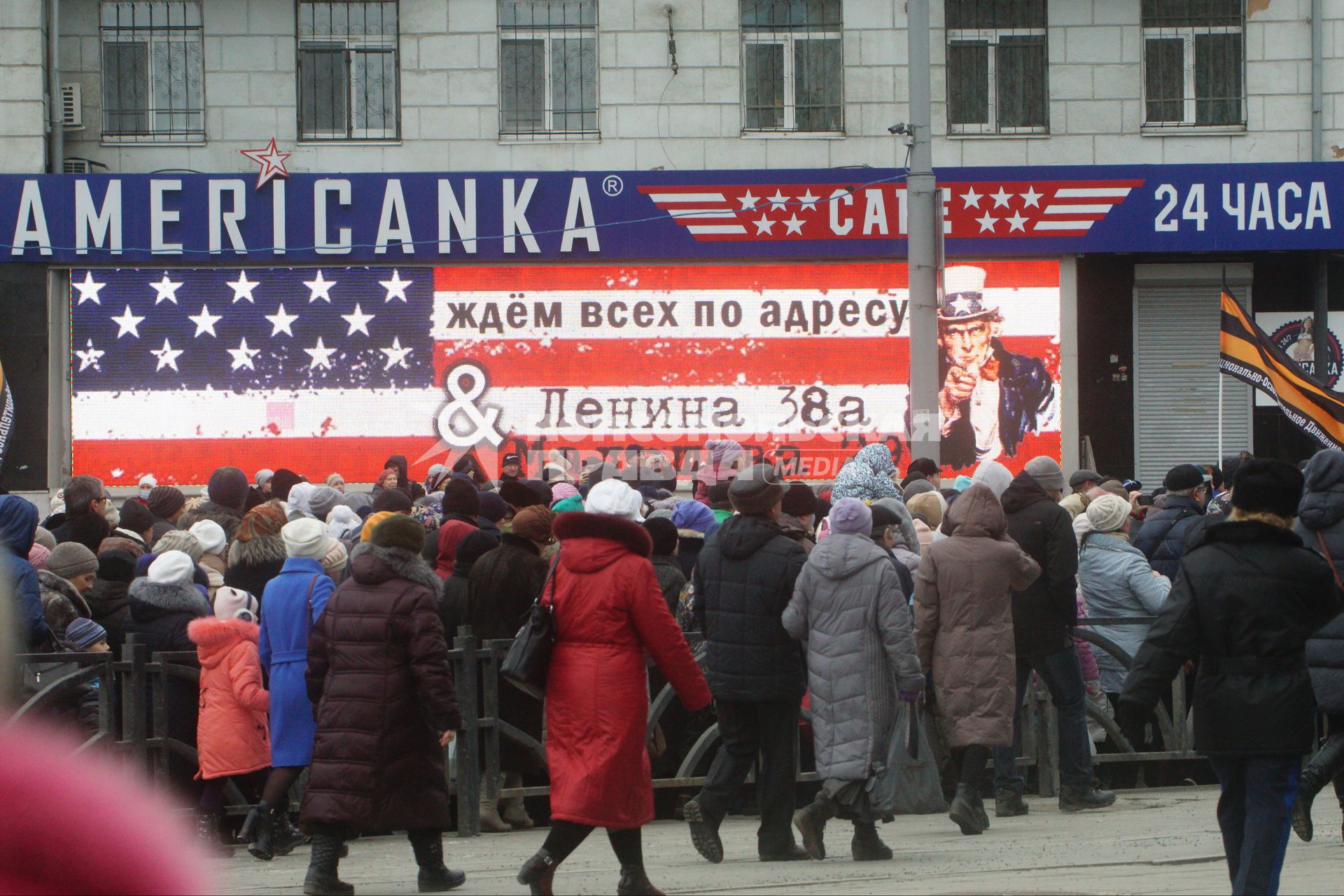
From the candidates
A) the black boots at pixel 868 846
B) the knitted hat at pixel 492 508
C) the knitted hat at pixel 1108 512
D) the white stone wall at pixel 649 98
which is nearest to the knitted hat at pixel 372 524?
the black boots at pixel 868 846

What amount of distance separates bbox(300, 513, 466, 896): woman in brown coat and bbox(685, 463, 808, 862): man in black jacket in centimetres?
142

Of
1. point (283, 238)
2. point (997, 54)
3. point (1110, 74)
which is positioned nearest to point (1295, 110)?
point (1110, 74)

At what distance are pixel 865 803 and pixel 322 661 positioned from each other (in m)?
2.65

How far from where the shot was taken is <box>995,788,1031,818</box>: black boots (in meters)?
9.24

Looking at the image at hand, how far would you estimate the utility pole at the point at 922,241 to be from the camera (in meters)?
14.9

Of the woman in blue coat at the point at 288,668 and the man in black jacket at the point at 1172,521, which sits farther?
the man in black jacket at the point at 1172,521

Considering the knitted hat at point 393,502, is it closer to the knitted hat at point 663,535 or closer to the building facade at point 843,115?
the knitted hat at point 663,535

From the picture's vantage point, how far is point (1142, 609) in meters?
10.1

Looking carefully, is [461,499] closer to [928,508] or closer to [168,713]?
[168,713]

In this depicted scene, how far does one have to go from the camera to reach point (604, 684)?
21.5 feet

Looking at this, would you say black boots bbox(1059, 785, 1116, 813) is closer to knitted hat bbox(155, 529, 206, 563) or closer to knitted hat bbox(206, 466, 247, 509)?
knitted hat bbox(155, 529, 206, 563)

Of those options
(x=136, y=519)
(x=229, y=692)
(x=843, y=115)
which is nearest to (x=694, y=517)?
(x=229, y=692)

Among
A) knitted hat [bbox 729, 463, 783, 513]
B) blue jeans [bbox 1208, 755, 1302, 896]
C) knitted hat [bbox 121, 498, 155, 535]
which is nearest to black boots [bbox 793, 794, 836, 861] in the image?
knitted hat [bbox 729, 463, 783, 513]

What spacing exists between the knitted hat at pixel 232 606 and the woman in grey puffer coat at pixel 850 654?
2753mm
